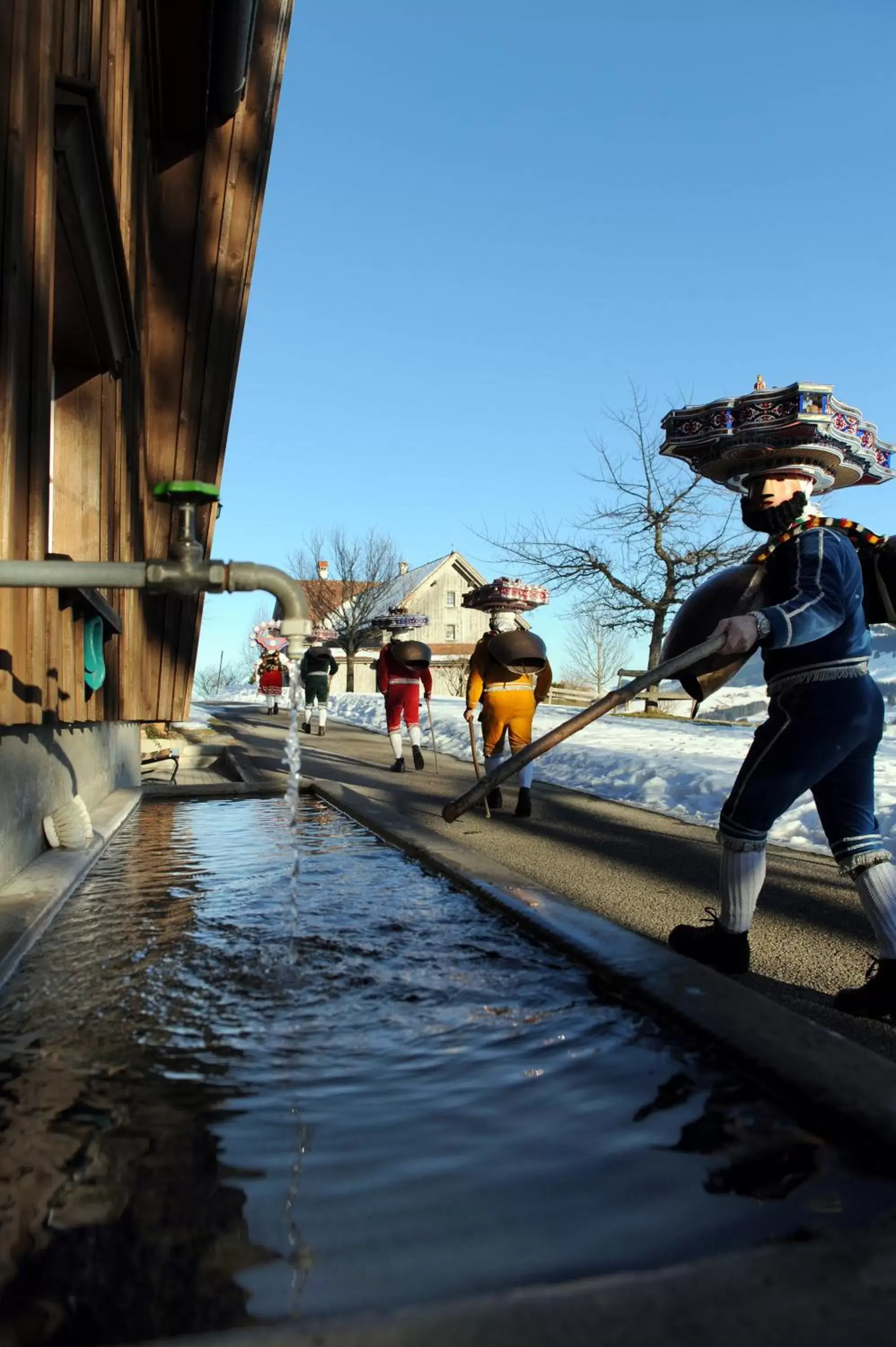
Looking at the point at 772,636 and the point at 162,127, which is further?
the point at 162,127

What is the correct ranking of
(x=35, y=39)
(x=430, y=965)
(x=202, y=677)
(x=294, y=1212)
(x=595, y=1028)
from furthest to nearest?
(x=202, y=677)
(x=35, y=39)
(x=430, y=965)
(x=595, y=1028)
(x=294, y=1212)

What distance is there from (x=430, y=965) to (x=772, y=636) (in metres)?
1.44

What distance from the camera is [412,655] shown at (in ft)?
41.7

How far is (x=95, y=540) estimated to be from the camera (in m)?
5.91

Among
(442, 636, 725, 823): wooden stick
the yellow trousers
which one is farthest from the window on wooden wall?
the yellow trousers

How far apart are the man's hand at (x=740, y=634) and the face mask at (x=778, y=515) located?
1.97 ft

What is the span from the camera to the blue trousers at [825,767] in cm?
314

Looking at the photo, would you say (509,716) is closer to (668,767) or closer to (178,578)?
(668,767)

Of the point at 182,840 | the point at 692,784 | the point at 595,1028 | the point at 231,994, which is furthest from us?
the point at 692,784

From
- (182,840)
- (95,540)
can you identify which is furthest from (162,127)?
(182,840)

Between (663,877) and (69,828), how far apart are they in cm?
298

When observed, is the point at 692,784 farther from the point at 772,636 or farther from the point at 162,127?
the point at 162,127

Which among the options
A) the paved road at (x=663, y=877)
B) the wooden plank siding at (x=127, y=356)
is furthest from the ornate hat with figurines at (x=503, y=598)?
the wooden plank siding at (x=127, y=356)

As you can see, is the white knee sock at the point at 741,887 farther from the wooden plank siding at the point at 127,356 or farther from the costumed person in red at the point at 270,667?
the costumed person in red at the point at 270,667
